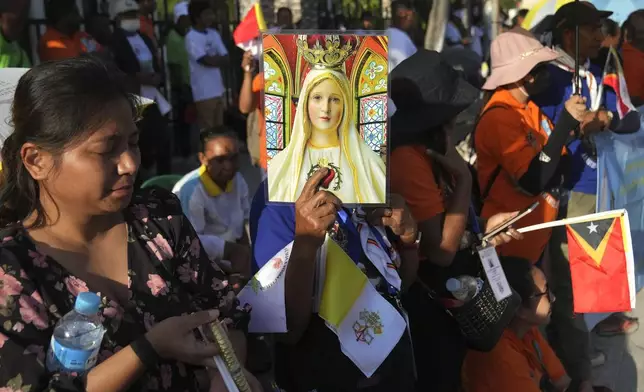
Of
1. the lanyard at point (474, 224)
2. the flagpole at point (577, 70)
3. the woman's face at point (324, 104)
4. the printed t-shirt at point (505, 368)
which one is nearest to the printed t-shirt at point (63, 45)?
the flagpole at point (577, 70)

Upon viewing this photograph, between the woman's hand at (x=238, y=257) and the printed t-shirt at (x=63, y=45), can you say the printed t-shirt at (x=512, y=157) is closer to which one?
the woman's hand at (x=238, y=257)

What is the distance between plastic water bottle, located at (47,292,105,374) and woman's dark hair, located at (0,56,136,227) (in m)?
0.34

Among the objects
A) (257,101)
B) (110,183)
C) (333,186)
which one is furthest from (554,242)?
(257,101)

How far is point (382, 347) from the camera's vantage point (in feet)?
8.07

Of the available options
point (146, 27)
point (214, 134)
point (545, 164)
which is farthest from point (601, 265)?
point (146, 27)

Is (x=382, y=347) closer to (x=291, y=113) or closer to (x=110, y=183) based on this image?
(x=291, y=113)

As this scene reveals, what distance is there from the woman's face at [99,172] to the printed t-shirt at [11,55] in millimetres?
4664

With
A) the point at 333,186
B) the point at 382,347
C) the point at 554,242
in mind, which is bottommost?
the point at 554,242

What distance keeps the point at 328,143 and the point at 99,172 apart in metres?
0.70

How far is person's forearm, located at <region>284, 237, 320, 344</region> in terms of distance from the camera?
2.31m

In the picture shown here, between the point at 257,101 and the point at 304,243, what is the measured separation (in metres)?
5.55

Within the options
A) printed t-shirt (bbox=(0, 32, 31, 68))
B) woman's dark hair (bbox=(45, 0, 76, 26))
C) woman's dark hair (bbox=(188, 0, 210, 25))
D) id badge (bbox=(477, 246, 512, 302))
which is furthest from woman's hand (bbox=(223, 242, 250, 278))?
woman's dark hair (bbox=(188, 0, 210, 25))

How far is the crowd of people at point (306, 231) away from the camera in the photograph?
6.15 feet

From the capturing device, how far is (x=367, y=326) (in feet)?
8.04
